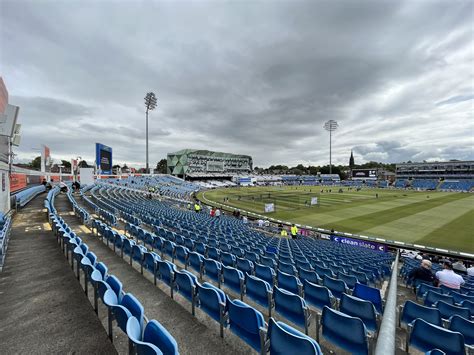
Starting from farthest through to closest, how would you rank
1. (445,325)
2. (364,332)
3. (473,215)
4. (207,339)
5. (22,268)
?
(473,215) → (22,268) → (445,325) → (207,339) → (364,332)

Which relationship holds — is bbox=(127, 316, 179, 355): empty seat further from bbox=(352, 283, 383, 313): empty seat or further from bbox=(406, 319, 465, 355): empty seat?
bbox=(352, 283, 383, 313): empty seat

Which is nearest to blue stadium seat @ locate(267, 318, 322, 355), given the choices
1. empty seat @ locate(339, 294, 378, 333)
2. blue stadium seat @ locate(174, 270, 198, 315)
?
blue stadium seat @ locate(174, 270, 198, 315)

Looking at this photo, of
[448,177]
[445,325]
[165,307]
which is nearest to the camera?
[445,325]

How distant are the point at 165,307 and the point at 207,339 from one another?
1.31 m

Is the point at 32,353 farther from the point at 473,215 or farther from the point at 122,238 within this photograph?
the point at 473,215

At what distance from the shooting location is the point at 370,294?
16.0 feet

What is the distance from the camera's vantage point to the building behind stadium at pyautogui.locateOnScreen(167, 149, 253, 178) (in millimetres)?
108625

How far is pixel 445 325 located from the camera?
13.2 ft

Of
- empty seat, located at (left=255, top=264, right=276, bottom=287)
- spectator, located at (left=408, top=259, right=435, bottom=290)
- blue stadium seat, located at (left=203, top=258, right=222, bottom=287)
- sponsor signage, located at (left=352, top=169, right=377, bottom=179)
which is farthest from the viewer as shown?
sponsor signage, located at (left=352, top=169, right=377, bottom=179)

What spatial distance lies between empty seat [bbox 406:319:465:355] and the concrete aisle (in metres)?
4.47

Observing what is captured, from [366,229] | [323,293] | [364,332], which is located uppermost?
[364,332]

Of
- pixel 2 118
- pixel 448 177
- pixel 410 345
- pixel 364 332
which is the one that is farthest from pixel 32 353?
pixel 448 177

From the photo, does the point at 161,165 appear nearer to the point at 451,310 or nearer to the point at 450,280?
the point at 450,280

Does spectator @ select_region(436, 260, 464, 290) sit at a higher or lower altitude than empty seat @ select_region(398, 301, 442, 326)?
Answer: lower
